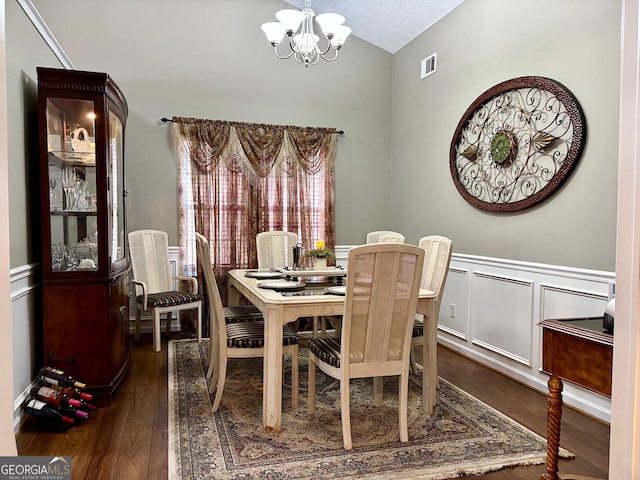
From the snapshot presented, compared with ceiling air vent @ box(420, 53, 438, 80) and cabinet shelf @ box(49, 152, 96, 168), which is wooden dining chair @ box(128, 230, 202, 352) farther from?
Result: ceiling air vent @ box(420, 53, 438, 80)

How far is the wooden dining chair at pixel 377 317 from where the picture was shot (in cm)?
237

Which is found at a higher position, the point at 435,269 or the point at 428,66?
the point at 428,66

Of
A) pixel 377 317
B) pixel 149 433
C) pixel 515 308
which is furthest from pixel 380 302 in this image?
pixel 515 308

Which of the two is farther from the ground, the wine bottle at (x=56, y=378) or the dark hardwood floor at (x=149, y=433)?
the wine bottle at (x=56, y=378)

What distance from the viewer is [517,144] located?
11.7ft

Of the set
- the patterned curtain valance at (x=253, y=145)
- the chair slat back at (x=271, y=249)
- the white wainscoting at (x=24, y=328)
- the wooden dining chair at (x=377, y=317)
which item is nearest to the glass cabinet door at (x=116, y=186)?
the white wainscoting at (x=24, y=328)

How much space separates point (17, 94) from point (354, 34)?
3.70 meters

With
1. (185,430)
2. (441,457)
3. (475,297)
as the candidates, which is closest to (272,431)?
(185,430)

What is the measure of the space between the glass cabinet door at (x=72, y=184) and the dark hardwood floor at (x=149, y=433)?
0.94 meters

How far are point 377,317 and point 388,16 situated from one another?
3608 mm

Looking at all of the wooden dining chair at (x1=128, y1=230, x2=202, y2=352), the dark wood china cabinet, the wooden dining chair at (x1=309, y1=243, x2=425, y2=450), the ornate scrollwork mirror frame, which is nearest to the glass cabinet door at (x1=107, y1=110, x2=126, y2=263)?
the dark wood china cabinet

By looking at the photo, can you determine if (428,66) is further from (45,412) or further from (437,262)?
(45,412)

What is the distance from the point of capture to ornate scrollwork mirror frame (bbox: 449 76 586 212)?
10.3 feet

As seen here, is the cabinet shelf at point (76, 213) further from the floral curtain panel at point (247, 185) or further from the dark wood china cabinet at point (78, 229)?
the floral curtain panel at point (247, 185)
